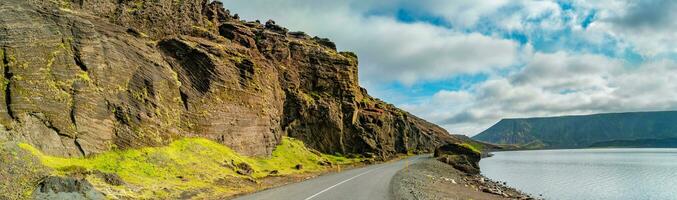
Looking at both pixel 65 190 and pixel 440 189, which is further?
pixel 440 189

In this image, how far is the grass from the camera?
25422 millimetres

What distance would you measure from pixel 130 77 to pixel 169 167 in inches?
328

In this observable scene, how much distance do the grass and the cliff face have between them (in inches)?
44.2

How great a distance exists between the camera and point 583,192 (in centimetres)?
5456

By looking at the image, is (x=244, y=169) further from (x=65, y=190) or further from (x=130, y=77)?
(x=65, y=190)

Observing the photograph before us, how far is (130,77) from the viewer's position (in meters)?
35.6

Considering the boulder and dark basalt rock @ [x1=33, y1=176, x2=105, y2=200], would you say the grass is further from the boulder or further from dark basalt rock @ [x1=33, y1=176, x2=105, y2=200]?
dark basalt rock @ [x1=33, y1=176, x2=105, y2=200]

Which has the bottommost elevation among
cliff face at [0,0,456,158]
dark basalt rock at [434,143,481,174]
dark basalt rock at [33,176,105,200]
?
dark basalt rock at [434,143,481,174]

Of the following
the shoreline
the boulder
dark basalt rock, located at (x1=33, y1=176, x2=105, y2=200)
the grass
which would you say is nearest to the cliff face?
the grass

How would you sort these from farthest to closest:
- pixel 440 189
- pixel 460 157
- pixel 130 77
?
pixel 460 157, pixel 440 189, pixel 130 77

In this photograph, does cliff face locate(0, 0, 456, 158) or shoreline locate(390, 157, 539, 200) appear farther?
shoreline locate(390, 157, 539, 200)

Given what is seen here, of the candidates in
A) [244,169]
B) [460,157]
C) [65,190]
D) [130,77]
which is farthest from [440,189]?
[460,157]

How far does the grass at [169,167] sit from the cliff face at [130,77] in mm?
1123

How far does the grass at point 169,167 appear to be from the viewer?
25.4m
